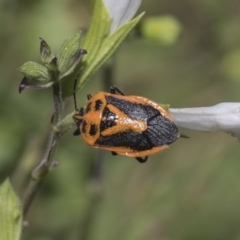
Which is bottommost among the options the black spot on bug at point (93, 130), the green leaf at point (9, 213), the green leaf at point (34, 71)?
the green leaf at point (9, 213)

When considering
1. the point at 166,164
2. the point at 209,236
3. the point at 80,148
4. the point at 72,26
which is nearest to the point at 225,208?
the point at 209,236

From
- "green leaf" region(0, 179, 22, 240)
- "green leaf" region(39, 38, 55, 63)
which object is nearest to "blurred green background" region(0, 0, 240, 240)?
"green leaf" region(0, 179, 22, 240)

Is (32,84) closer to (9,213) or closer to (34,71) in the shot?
(34,71)

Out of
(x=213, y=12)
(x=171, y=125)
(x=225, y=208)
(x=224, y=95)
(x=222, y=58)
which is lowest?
(x=225, y=208)

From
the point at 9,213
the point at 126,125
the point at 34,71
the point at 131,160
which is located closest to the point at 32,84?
the point at 34,71

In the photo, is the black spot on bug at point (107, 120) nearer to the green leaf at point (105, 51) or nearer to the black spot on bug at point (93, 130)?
the black spot on bug at point (93, 130)

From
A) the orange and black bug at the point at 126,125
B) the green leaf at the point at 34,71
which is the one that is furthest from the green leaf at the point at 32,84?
the orange and black bug at the point at 126,125

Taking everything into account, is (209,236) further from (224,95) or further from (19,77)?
(19,77)

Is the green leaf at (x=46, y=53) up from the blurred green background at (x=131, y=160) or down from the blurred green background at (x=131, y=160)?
up
